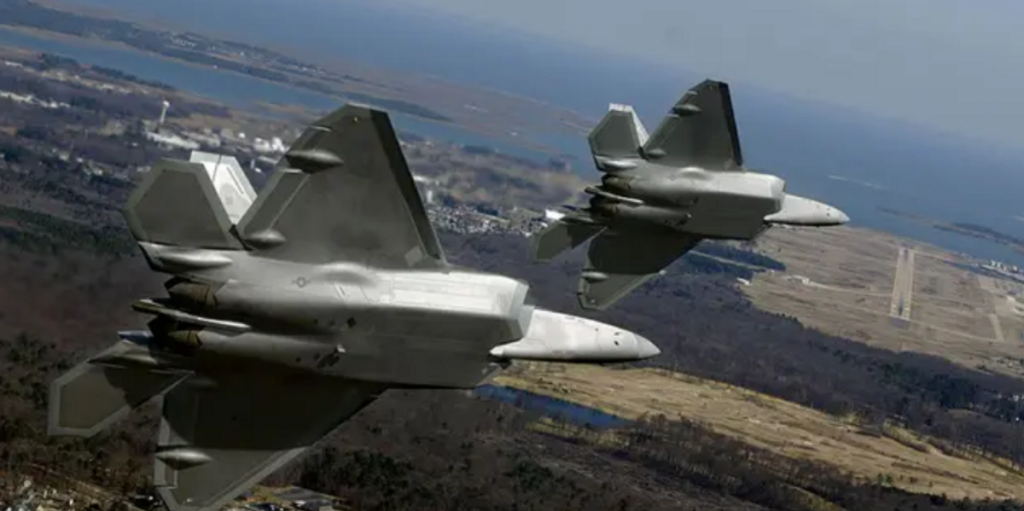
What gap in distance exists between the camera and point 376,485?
39.7m

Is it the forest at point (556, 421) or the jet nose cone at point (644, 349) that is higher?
the jet nose cone at point (644, 349)

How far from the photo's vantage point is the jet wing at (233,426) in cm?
1065

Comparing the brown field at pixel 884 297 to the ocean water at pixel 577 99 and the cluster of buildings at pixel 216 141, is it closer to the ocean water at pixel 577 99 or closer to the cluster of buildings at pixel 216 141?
the ocean water at pixel 577 99

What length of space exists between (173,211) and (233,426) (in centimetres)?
235

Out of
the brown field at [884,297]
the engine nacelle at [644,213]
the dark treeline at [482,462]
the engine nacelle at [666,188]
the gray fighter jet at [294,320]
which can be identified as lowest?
the dark treeline at [482,462]

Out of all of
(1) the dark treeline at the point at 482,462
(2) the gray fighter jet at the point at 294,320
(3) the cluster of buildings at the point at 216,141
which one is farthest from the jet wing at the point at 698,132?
(3) the cluster of buildings at the point at 216,141

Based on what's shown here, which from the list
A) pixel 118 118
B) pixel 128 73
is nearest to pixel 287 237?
pixel 118 118

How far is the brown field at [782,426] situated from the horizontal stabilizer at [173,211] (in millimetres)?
44044

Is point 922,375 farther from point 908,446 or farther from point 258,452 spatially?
point 258,452

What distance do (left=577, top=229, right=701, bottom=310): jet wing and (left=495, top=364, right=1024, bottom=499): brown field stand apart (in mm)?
36750

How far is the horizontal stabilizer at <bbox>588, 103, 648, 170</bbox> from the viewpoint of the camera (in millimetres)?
16203

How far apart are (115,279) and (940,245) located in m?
88.6

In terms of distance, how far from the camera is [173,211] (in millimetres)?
9836

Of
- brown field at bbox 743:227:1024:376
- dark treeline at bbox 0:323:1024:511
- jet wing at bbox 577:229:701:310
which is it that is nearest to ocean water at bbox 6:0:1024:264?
brown field at bbox 743:227:1024:376
